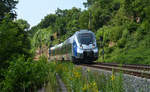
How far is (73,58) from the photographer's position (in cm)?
2153

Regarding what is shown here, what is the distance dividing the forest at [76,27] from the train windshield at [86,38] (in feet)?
9.33

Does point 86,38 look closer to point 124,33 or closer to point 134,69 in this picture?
point 134,69

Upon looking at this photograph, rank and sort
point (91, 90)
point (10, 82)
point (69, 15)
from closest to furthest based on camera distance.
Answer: point (91, 90) → point (10, 82) → point (69, 15)

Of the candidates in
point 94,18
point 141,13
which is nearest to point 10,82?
point 141,13

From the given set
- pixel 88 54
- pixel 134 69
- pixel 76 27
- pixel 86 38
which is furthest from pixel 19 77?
pixel 76 27

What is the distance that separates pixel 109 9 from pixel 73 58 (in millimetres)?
29095

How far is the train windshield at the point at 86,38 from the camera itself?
66.7 feet

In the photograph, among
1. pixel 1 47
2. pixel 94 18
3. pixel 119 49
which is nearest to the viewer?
pixel 1 47

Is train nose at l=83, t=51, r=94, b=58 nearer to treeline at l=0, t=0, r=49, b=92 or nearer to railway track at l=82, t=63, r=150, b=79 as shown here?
railway track at l=82, t=63, r=150, b=79

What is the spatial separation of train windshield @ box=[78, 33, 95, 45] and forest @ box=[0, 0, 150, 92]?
284 cm

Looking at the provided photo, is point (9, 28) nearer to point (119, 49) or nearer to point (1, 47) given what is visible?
point (1, 47)

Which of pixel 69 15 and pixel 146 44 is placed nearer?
pixel 146 44

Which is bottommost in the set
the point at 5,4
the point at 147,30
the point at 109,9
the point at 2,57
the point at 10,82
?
the point at 10,82

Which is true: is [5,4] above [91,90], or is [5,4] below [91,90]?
above
